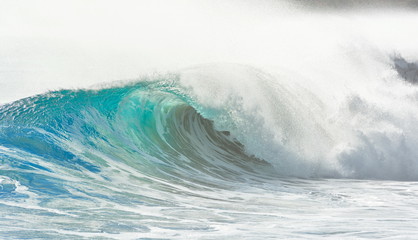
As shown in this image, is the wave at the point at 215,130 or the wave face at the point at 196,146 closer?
the wave face at the point at 196,146

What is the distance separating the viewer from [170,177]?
6258 millimetres

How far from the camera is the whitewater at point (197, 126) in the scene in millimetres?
4527

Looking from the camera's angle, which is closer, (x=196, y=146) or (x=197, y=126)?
(x=196, y=146)

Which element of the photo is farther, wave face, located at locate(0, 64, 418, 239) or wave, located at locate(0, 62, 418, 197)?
wave, located at locate(0, 62, 418, 197)

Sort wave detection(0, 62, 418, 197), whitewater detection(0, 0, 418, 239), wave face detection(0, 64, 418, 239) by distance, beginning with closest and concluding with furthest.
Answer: whitewater detection(0, 0, 418, 239) → wave face detection(0, 64, 418, 239) → wave detection(0, 62, 418, 197)

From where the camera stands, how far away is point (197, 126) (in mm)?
8172

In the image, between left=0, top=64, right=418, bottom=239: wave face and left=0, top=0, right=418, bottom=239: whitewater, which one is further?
left=0, top=64, right=418, bottom=239: wave face

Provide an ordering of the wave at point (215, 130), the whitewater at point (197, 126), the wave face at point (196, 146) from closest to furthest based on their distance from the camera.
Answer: the whitewater at point (197, 126)
the wave face at point (196, 146)
the wave at point (215, 130)

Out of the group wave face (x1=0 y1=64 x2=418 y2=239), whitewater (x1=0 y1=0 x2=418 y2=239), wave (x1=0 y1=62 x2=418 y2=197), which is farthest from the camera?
wave (x1=0 y1=62 x2=418 y2=197)

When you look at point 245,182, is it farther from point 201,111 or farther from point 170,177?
point 201,111

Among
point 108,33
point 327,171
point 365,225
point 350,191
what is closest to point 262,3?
point 108,33

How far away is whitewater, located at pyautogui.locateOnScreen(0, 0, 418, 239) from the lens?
4527 millimetres

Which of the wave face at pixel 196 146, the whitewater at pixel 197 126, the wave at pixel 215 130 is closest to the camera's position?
the whitewater at pixel 197 126

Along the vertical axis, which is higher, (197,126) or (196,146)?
(197,126)
